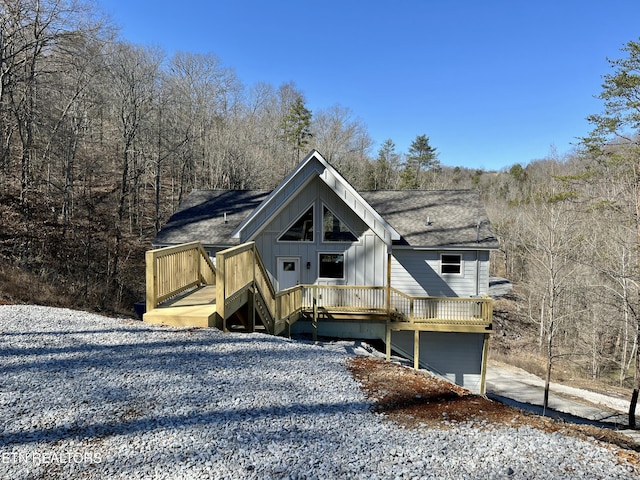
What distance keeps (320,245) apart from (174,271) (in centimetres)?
623

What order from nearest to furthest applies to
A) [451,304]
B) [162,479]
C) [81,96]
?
[162,479] → [451,304] → [81,96]

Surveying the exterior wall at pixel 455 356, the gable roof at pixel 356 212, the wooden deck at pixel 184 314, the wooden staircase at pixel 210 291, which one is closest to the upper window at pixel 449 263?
the gable roof at pixel 356 212

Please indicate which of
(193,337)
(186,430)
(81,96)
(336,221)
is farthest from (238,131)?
(186,430)

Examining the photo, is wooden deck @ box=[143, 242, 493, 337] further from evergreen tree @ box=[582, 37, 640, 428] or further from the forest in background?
evergreen tree @ box=[582, 37, 640, 428]

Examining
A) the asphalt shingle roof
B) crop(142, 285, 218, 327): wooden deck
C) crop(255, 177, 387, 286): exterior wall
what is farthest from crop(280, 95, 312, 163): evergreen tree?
crop(142, 285, 218, 327): wooden deck

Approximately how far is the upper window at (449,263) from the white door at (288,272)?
17.0 feet

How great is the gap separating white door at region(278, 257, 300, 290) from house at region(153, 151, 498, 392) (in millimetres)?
37

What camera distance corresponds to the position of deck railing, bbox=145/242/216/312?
25.7 ft

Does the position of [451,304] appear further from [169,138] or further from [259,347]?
[169,138]

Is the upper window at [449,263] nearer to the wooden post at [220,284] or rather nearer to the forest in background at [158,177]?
the forest in background at [158,177]

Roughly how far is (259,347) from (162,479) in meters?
3.74

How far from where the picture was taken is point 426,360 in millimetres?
14016

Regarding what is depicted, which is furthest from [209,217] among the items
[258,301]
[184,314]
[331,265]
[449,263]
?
[449,263]

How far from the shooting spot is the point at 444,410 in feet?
15.7
